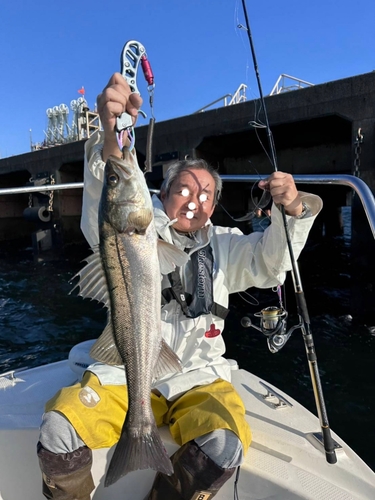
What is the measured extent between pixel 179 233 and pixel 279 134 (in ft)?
35.2

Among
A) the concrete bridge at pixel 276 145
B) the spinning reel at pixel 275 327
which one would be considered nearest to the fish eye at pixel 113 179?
the spinning reel at pixel 275 327

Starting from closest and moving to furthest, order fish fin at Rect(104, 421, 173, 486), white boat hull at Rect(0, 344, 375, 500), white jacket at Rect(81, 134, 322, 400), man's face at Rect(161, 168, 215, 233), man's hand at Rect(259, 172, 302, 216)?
1. fish fin at Rect(104, 421, 173, 486)
2. white boat hull at Rect(0, 344, 375, 500)
3. man's hand at Rect(259, 172, 302, 216)
4. white jacket at Rect(81, 134, 322, 400)
5. man's face at Rect(161, 168, 215, 233)

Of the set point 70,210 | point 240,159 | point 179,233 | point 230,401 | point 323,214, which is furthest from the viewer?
point 323,214

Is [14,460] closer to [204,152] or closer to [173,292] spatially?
[173,292]

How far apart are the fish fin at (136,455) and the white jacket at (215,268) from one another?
1.79ft

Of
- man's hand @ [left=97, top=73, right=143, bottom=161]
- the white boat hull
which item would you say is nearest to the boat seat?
the white boat hull

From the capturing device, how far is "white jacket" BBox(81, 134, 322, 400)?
253 cm

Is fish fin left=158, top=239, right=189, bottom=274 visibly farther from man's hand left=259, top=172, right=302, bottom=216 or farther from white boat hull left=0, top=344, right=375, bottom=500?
white boat hull left=0, top=344, right=375, bottom=500

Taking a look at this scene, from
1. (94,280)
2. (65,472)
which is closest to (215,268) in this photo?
(94,280)

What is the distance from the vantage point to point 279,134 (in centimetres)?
1234

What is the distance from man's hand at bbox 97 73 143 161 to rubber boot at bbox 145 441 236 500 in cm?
202

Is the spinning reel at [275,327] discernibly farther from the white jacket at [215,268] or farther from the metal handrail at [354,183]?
the metal handrail at [354,183]

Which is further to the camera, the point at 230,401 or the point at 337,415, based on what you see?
the point at 337,415

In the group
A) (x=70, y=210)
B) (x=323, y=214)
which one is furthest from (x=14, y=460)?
(x=323, y=214)
